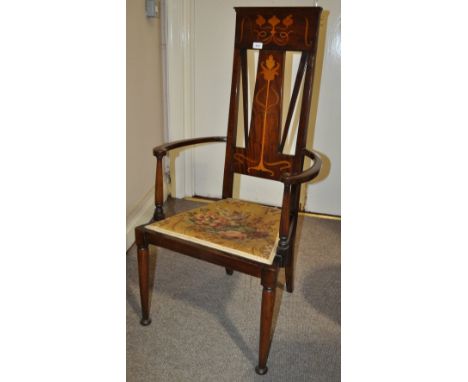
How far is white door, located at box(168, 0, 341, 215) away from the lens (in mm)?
2283

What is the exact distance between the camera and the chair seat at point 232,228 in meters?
1.19

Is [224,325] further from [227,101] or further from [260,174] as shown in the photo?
[227,101]

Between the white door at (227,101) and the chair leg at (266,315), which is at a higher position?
the white door at (227,101)

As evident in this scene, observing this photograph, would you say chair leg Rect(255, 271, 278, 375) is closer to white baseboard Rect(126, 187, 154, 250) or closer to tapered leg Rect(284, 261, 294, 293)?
tapered leg Rect(284, 261, 294, 293)

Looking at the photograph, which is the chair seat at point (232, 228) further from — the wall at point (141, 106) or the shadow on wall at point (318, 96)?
the shadow on wall at point (318, 96)

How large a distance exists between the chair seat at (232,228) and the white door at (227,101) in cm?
107

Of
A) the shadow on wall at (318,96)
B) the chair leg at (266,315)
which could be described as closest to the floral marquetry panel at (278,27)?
the chair leg at (266,315)

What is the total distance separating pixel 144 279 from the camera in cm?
137

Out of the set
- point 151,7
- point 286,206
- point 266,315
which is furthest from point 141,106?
point 266,315

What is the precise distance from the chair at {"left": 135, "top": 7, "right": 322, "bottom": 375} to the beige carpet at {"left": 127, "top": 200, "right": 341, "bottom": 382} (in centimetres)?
9
